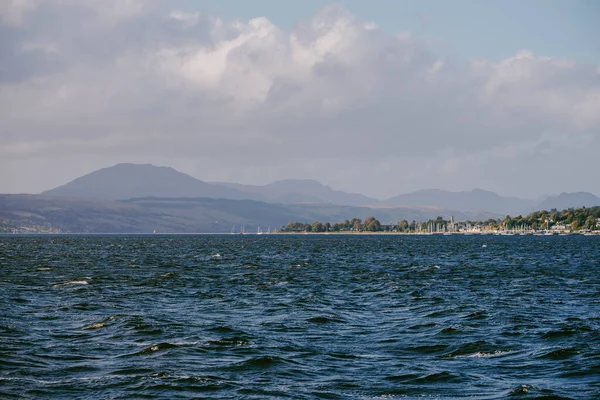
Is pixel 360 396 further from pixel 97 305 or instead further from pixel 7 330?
pixel 97 305

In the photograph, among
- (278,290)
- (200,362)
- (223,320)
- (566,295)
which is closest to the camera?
(200,362)

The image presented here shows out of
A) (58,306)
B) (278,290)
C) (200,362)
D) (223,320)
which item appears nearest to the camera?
(200,362)

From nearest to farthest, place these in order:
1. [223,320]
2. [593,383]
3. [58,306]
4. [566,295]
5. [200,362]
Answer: [593,383] → [200,362] → [223,320] → [58,306] → [566,295]

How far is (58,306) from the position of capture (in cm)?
5459

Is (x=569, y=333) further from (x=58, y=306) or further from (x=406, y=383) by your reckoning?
(x=58, y=306)

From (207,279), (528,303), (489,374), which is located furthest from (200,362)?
(207,279)

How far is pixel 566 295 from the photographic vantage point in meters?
64.9

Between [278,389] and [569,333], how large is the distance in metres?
19.6

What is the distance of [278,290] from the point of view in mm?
69938

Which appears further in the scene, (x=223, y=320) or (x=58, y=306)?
(x=58, y=306)

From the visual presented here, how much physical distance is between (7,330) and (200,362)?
558 inches

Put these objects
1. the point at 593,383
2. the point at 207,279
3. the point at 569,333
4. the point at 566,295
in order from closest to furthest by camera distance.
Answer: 1. the point at 593,383
2. the point at 569,333
3. the point at 566,295
4. the point at 207,279

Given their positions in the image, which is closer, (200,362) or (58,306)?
(200,362)

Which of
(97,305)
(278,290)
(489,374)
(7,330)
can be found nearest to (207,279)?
(278,290)
